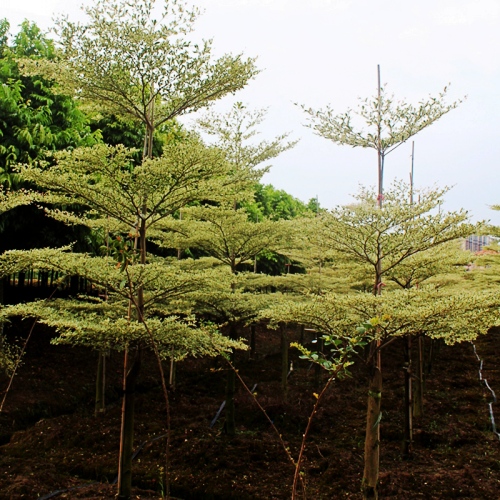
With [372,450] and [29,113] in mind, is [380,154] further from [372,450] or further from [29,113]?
[29,113]

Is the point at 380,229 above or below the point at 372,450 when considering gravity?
above

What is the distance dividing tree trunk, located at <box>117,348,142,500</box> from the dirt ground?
1.42ft

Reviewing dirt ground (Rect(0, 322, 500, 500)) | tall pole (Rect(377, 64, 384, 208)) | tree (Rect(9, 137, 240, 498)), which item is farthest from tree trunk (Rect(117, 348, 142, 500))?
tall pole (Rect(377, 64, 384, 208))

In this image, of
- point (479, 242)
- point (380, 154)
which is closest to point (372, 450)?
point (380, 154)

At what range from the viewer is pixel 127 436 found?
5.04 metres

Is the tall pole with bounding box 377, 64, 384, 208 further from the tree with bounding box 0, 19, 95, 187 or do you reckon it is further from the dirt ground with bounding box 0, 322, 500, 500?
the tree with bounding box 0, 19, 95, 187

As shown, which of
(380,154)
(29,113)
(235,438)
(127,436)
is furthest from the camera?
(29,113)

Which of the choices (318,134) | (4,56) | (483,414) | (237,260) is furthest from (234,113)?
(483,414)

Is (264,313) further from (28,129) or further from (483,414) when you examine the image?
(28,129)

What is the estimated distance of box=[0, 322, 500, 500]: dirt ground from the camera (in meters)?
5.45

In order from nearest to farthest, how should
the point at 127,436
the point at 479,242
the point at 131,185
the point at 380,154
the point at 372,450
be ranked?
the point at 372,450
the point at 131,185
the point at 127,436
the point at 380,154
the point at 479,242

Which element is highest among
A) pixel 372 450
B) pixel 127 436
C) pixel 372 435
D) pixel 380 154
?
pixel 380 154

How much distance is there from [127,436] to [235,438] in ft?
7.86

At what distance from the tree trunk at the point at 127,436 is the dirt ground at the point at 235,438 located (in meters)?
0.43
